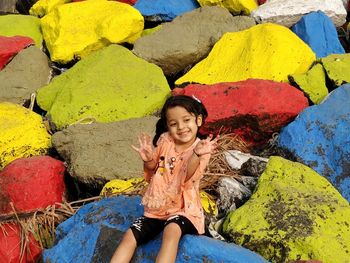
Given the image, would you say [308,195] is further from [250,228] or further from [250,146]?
[250,146]

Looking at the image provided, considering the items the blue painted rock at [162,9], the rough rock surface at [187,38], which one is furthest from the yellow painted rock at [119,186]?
the blue painted rock at [162,9]

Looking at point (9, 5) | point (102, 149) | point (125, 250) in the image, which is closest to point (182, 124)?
point (125, 250)

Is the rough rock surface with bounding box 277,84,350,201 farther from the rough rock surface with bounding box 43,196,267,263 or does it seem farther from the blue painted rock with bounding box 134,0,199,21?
the blue painted rock with bounding box 134,0,199,21

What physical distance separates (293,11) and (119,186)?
8.86 ft

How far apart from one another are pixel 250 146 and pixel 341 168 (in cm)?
70

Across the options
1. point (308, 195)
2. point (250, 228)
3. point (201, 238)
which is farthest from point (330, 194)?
point (201, 238)

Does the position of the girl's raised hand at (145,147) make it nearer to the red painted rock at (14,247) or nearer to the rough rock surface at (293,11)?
the red painted rock at (14,247)

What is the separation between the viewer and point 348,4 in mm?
6055

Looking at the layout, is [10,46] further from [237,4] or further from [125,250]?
[125,250]

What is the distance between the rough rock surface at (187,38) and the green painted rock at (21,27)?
1.31 meters

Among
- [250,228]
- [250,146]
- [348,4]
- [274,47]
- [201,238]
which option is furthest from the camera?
[348,4]

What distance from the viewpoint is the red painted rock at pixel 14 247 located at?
339 centimetres

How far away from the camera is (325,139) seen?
3828mm

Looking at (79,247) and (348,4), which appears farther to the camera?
(348,4)
